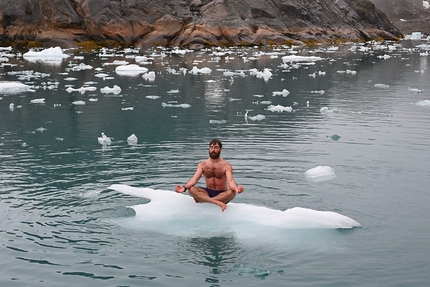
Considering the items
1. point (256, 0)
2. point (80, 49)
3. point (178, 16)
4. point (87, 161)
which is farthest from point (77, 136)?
point (256, 0)

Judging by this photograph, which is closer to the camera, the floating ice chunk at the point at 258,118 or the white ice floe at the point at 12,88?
the floating ice chunk at the point at 258,118

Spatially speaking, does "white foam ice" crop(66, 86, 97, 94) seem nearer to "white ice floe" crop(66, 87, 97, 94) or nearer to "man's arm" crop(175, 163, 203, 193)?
"white ice floe" crop(66, 87, 97, 94)

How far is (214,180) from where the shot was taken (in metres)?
10.7

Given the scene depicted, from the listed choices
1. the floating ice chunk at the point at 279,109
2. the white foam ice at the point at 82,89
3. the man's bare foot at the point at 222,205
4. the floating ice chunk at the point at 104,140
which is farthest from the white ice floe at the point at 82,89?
the man's bare foot at the point at 222,205

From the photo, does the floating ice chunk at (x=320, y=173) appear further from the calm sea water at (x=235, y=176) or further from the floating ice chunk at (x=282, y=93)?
the floating ice chunk at (x=282, y=93)

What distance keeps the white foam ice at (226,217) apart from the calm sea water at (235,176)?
0.25 ft

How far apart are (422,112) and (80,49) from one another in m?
46.9

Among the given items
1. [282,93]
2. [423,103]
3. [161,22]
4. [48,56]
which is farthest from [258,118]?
[161,22]

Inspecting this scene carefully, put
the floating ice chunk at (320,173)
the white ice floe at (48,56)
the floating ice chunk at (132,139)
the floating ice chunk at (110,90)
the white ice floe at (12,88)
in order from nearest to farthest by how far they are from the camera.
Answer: the floating ice chunk at (320,173) < the floating ice chunk at (132,139) < the floating ice chunk at (110,90) < the white ice floe at (12,88) < the white ice floe at (48,56)

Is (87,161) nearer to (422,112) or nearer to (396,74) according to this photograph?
(422,112)

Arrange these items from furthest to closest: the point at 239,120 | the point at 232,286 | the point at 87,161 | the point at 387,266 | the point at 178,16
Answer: the point at 178,16, the point at 239,120, the point at 87,161, the point at 387,266, the point at 232,286

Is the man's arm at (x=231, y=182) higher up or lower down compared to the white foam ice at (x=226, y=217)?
higher up

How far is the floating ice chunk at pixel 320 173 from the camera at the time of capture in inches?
532

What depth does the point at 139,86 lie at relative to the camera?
31188 mm
